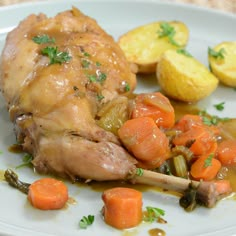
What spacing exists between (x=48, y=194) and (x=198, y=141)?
3.59 feet

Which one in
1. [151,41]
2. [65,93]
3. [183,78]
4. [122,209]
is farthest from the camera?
[151,41]

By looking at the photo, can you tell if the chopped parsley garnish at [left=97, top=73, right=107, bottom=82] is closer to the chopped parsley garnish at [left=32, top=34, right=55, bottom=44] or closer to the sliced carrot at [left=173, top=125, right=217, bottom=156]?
the chopped parsley garnish at [left=32, top=34, right=55, bottom=44]

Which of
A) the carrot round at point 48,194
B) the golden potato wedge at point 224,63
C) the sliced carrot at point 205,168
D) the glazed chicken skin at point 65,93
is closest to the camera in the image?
the carrot round at point 48,194

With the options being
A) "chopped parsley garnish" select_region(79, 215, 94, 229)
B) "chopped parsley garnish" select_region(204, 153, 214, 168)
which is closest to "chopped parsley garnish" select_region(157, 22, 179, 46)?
"chopped parsley garnish" select_region(204, 153, 214, 168)

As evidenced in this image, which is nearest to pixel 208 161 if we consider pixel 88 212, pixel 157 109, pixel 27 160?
pixel 157 109

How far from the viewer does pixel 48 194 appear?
3.34 meters

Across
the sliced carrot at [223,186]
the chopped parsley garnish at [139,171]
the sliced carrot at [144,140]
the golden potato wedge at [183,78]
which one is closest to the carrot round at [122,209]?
the chopped parsley garnish at [139,171]

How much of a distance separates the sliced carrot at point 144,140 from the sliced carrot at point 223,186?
39cm

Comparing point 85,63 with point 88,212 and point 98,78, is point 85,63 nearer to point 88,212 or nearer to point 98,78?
point 98,78

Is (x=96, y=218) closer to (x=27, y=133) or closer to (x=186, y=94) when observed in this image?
(x=27, y=133)

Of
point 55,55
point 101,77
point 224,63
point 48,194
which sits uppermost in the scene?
point 55,55

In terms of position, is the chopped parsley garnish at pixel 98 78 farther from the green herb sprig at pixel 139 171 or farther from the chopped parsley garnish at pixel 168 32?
the chopped parsley garnish at pixel 168 32

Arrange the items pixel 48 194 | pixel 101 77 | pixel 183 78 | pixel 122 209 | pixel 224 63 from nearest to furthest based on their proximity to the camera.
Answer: pixel 122 209
pixel 48 194
pixel 101 77
pixel 183 78
pixel 224 63

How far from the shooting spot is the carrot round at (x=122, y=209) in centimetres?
325
